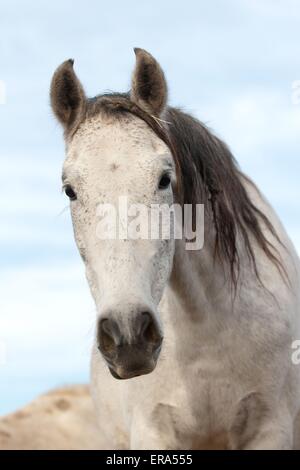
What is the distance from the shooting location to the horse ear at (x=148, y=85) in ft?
18.2

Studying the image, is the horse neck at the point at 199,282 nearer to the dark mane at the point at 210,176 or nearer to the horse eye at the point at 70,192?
the dark mane at the point at 210,176

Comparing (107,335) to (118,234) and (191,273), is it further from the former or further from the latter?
(191,273)

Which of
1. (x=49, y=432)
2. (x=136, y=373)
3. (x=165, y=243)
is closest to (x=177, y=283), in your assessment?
(x=165, y=243)

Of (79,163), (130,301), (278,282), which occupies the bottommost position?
(278,282)

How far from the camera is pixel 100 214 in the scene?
16.7ft

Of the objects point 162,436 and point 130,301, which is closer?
point 130,301

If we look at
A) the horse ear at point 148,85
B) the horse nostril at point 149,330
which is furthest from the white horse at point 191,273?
→ the horse nostril at point 149,330

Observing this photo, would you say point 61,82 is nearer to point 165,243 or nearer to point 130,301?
point 165,243

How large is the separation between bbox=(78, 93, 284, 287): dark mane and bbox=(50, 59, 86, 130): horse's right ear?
7 centimetres

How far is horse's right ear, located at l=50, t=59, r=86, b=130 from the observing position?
562 cm

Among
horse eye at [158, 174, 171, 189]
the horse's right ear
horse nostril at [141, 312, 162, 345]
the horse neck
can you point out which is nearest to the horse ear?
the horse's right ear

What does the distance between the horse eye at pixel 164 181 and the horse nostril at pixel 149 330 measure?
76 cm

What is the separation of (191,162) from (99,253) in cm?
104

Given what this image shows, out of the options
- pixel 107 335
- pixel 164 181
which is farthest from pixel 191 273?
pixel 107 335
